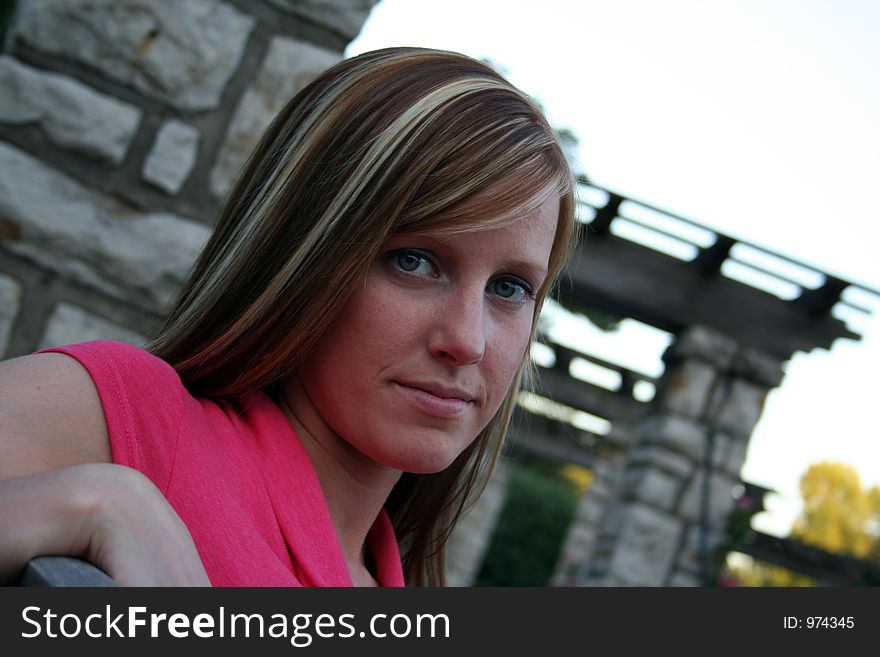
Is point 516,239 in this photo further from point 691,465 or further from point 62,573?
point 691,465

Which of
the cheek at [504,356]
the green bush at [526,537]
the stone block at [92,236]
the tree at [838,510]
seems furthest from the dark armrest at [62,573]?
the tree at [838,510]

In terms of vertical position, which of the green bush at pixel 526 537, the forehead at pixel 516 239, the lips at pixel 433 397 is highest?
the forehead at pixel 516 239

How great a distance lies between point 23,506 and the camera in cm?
73

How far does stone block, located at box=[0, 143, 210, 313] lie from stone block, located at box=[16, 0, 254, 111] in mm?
296

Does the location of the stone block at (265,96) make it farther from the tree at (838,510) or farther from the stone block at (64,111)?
the tree at (838,510)

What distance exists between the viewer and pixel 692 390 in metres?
6.05

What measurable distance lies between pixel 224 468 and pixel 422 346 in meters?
0.28

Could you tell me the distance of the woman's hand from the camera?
70 cm

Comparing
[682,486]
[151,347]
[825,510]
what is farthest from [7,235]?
[825,510]

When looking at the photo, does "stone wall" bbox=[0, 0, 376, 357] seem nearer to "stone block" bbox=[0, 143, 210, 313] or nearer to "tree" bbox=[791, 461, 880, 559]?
"stone block" bbox=[0, 143, 210, 313]

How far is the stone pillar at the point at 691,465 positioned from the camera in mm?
5891

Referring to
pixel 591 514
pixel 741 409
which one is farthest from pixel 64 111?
pixel 591 514

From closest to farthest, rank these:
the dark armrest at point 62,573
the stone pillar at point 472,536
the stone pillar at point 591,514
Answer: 1. the dark armrest at point 62,573
2. the stone pillar at point 591,514
3. the stone pillar at point 472,536

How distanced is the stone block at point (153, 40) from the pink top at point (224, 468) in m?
1.42
